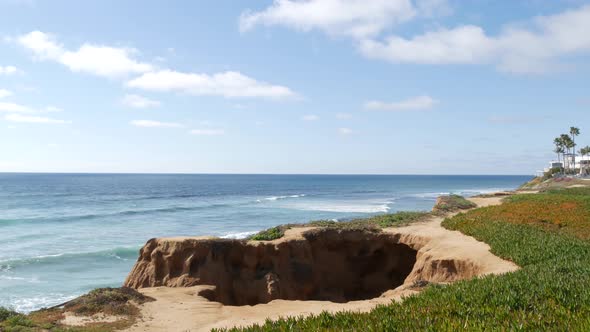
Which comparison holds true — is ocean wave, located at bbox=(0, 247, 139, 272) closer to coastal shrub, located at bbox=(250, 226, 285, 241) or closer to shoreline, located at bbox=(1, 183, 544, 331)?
coastal shrub, located at bbox=(250, 226, 285, 241)

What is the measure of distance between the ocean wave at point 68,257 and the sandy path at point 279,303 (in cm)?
1935

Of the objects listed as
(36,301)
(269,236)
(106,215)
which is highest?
(269,236)

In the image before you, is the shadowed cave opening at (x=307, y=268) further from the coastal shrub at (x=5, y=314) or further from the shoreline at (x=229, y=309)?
the coastal shrub at (x=5, y=314)

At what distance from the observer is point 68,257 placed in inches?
1491

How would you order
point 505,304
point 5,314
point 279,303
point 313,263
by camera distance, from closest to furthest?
1. point 505,304
2. point 5,314
3. point 279,303
4. point 313,263

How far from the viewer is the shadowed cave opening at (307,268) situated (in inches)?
922

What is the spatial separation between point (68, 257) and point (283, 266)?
21712 mm

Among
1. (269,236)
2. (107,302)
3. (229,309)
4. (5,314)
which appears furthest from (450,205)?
(5,314)

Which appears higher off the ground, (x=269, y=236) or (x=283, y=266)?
(x=269, y=236)

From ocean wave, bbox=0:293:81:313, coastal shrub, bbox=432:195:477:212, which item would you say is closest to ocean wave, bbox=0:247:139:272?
ocean wave, bbox=0:293:81:313

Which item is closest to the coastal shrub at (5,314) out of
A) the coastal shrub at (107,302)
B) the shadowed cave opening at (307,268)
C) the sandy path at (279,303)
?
the coastal shrub at (107,302)

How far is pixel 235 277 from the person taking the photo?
2395 centimetres

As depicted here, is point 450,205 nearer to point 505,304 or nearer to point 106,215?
point 505,304

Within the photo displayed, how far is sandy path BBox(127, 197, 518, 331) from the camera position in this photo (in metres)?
15.3
